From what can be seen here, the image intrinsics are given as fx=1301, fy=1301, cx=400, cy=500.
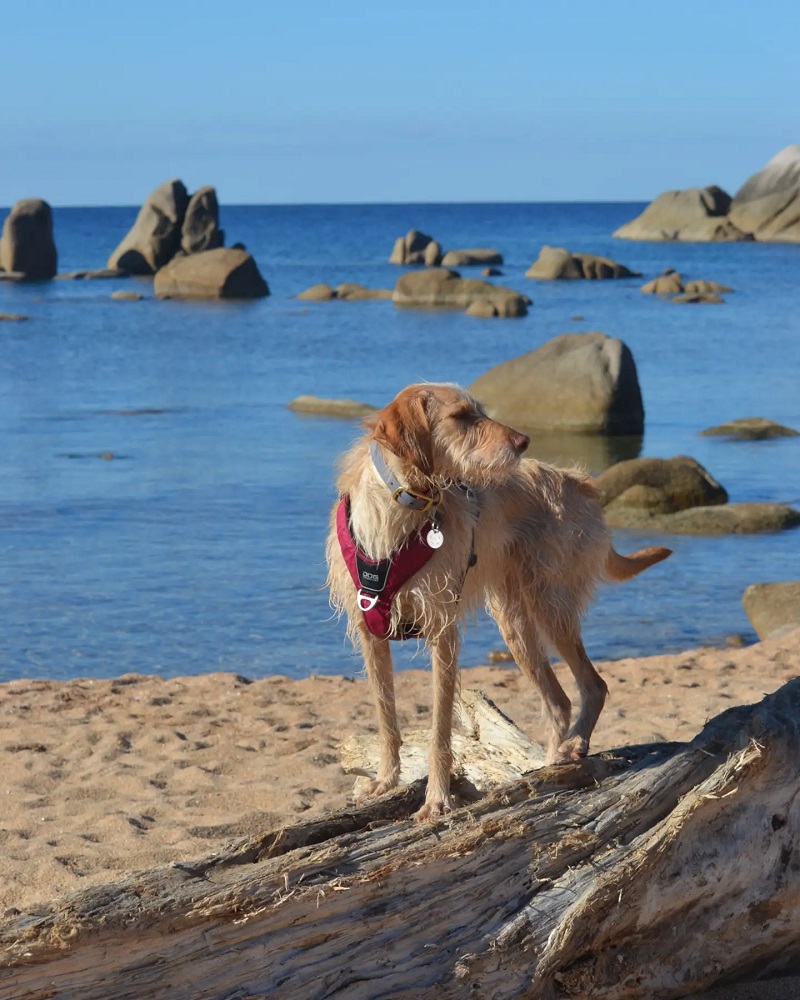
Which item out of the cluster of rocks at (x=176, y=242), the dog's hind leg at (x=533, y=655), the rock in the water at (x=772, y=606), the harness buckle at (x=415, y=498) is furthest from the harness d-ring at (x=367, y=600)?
the cluster of rocks at (x=176, y=242)

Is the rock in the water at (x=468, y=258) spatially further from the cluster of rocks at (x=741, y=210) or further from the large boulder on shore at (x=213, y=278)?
the large boulder on shore at (x=213, y=278)

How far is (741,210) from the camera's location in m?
76.2

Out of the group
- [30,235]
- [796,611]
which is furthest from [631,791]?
[30,235]

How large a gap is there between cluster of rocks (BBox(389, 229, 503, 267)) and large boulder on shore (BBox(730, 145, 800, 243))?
52.4 feet

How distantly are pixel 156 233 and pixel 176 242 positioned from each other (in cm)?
97

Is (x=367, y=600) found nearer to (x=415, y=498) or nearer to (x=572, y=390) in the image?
(x=415, y=498)

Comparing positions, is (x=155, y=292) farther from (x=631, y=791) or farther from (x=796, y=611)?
(x=631, y=791)

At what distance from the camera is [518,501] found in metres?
4.97

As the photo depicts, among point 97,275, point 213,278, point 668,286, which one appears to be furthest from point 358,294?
point 97,275

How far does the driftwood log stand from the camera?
131 inches

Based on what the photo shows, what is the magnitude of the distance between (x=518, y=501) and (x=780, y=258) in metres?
63.9

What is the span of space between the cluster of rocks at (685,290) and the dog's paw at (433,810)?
43756 millimetres

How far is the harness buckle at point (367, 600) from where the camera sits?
4.47 m

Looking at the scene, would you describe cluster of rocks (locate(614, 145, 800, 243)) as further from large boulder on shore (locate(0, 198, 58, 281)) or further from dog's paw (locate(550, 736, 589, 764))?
dog's paw (locate(550, 736, 589, 764))
